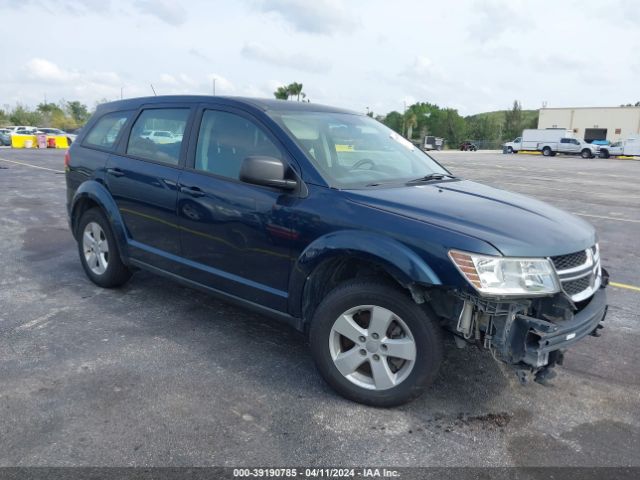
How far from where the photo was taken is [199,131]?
13.3 feet

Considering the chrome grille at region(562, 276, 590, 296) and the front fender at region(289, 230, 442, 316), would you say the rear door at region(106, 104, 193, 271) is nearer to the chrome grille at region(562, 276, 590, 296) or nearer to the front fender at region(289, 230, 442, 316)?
the front fender at region(289, 230, 442, 316)

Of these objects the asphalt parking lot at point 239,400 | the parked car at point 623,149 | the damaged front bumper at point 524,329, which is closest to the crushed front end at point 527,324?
the damaged front bumper at point 524,329

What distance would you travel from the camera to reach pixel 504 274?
271 centimetres

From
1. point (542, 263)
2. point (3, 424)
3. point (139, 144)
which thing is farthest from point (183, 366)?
point (542, 263)

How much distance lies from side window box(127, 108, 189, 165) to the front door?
0.24 m

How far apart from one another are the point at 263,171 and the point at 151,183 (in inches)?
56.8

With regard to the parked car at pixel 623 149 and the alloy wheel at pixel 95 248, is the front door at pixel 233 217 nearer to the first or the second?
the alloy wheel at pixel 95 248

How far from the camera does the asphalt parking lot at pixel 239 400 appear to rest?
2707mm

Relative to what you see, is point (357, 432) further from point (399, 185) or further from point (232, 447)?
point (399, 185)

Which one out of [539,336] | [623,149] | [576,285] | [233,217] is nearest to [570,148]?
[623,149]

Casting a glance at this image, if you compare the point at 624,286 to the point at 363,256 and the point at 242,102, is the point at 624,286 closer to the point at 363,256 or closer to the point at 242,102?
the point at 363,256

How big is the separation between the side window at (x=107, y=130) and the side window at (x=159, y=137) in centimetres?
26

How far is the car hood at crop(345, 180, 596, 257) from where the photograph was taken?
284 cm

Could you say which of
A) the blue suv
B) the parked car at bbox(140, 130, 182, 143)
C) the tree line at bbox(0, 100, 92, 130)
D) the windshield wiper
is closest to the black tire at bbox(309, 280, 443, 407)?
the blue suv
